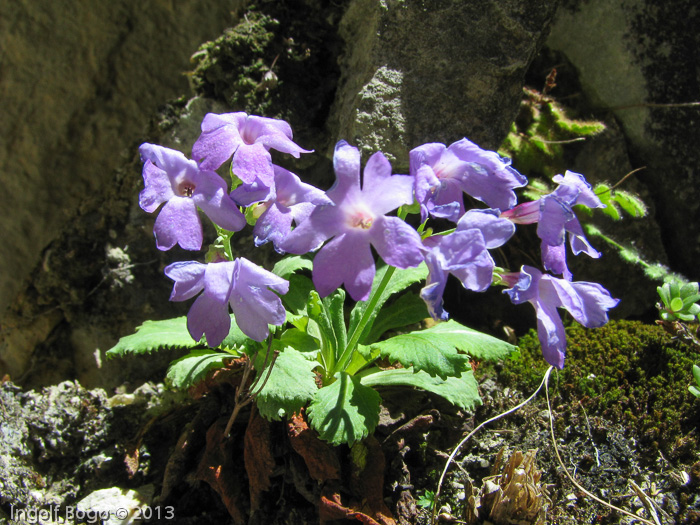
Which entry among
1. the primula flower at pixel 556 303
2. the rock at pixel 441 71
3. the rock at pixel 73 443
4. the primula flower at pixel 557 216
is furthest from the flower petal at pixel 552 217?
the rock at pixel 73 443

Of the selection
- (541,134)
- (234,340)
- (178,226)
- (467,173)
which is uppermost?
(541,134)

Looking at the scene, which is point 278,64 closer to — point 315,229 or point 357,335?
point 357,335

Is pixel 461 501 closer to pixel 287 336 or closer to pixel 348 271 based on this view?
pixel 287 336

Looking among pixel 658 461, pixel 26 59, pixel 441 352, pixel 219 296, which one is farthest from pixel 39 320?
pixel 658 461

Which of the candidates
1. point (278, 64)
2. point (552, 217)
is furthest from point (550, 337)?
point (278, 64)

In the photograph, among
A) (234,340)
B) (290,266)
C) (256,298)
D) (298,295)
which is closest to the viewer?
(256,298)

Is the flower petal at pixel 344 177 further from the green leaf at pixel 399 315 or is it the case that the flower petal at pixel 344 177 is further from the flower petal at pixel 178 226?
the green leaf at pixel 399 315

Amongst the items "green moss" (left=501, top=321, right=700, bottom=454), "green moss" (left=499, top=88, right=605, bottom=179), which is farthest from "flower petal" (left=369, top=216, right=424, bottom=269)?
"green moss" (left=499, top=88, right=605, bottom=179)
